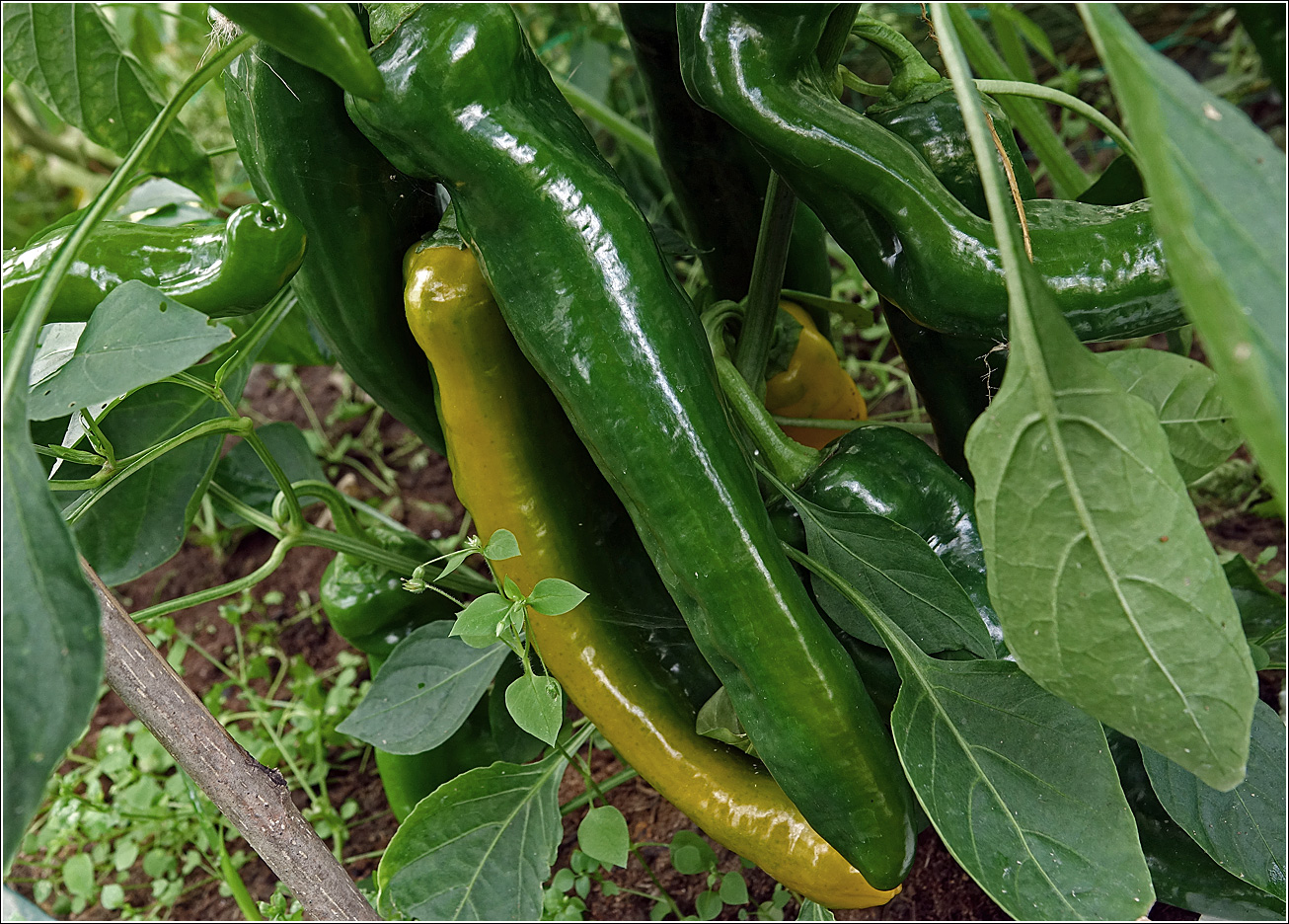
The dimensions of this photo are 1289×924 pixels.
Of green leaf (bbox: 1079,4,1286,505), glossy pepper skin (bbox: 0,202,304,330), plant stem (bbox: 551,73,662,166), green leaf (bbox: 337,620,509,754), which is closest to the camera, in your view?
green leaf (bbox: 1079,4,1286,505)

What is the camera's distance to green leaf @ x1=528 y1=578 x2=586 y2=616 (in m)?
0.62

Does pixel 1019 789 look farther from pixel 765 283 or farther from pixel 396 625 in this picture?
pixel 396 625

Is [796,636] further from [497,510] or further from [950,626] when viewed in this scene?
[497,510]

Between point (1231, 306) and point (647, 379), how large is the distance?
0.33 meters

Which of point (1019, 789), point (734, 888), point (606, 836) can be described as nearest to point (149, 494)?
point (606, 836)

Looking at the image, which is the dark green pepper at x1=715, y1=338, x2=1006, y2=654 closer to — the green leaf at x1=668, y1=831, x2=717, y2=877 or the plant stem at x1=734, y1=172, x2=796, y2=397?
the plant stem at x1=734, y1=172, x2=796, y2=397

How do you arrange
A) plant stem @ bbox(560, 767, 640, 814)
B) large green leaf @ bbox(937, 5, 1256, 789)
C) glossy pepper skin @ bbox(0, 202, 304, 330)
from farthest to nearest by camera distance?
plant stem @ bbox(560, 767, 640, 814) → glossy pepper skin @ bbox(0, 202, 304, 330) → large green leaf @ bbox(937, 5, 1256, 789)

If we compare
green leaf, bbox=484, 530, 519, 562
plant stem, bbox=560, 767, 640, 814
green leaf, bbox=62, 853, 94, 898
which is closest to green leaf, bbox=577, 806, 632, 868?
plant stem, bbox=560, 767, 640, 814

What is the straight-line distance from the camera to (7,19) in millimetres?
757

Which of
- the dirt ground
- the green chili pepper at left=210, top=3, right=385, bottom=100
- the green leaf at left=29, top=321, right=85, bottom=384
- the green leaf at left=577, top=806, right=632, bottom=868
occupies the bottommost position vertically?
the dirt ground

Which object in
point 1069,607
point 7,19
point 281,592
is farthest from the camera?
point 281,592

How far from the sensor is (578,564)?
0.73 m

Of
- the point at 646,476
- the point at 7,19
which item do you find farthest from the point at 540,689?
the point at 7,19

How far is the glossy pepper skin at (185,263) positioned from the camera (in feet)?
2.07
